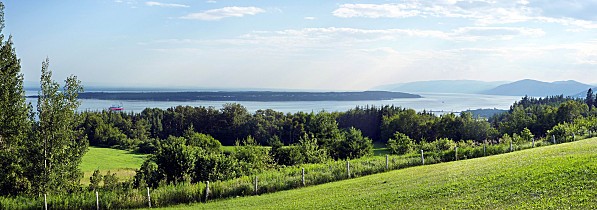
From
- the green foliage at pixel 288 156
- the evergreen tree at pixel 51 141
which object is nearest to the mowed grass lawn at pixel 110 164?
the green foliage at pixel 288 156

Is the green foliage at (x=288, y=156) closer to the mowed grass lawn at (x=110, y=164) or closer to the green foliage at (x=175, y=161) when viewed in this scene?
the green foliage at (x=175, y=161)

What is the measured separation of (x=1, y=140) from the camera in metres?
27.1

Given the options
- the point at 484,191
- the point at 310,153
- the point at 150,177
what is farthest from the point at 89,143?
the point at 484,191

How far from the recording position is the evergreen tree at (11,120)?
82.8ft

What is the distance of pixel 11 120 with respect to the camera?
86.6 feet

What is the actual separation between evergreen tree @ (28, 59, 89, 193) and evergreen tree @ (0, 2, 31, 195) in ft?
3.30

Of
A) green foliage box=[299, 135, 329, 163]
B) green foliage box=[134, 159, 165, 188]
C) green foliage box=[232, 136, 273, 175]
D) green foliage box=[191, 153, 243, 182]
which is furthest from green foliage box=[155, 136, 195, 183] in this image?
green foliage box=[299, 135, 329, 163]

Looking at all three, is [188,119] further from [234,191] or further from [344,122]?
[234,191]

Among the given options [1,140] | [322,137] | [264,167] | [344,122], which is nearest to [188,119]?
[344,122]

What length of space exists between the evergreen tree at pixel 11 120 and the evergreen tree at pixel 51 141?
3.30 ft

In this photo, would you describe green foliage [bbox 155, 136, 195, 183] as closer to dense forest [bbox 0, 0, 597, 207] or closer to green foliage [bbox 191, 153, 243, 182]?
dense forest [bbox 0, 0, 597, 207]

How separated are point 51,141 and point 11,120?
3484 millimetres

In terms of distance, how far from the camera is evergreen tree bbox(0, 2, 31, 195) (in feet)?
82.8

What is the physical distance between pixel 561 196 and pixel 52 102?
23.9 meters
